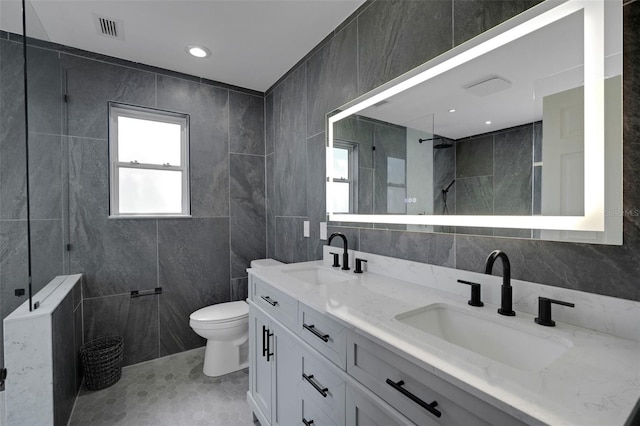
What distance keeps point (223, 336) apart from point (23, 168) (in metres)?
1.64

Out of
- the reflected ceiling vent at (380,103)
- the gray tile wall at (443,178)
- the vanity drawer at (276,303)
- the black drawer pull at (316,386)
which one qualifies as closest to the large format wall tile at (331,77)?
the gray tile wall at (443,178)

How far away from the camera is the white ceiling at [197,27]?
1.75 m

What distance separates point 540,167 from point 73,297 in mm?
2781

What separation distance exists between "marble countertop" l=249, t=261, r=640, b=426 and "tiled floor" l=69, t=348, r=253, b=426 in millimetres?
1368

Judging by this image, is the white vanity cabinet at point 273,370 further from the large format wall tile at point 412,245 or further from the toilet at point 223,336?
the large format wall tile at point 412,245

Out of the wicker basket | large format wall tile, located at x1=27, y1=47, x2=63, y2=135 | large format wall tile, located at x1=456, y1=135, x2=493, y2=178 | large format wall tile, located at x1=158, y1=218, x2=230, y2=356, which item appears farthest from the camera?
large format wall tile, located at x1=158, y1=218, x2=230, y2=356

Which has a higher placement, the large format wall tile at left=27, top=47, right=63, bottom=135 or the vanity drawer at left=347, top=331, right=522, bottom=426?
the large format wall tile at left=27, top=47, right=63, bottom=135

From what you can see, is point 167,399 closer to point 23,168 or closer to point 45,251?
point 45,251

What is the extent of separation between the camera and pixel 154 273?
2.49 metres

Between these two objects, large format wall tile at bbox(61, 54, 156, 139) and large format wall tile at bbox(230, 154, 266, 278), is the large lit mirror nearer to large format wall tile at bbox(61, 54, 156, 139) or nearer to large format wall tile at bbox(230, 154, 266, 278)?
large format wall tile at bbox(230, 154, 266, 278)

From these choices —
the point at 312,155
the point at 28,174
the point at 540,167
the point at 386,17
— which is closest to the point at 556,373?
the point at 540,167

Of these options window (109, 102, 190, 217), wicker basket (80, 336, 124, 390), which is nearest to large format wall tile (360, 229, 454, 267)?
window (109, 102, 190, 217)

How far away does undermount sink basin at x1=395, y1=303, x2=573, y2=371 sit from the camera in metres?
0.81

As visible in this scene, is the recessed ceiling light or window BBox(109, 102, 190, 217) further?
window BBox(109, 102, 190, 217)
